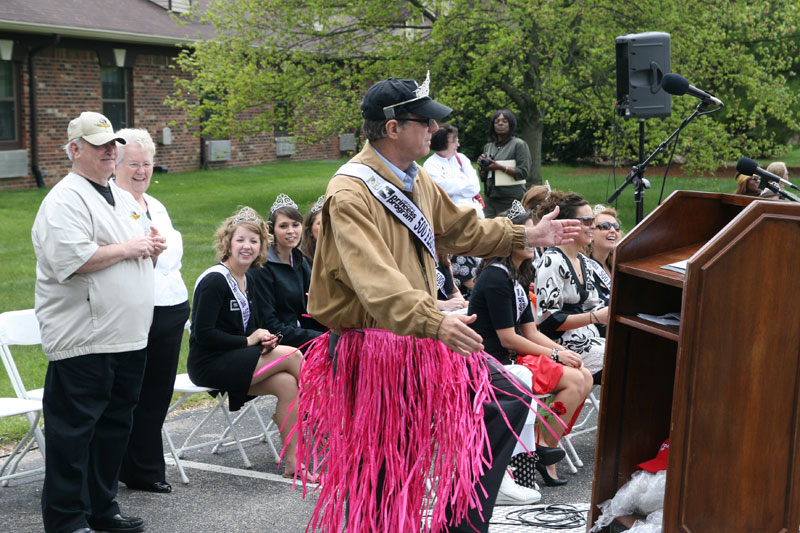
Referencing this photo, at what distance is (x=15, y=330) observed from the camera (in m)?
5.46

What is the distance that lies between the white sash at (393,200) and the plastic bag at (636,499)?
1.34 metres

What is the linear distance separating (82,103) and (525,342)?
1668 cm

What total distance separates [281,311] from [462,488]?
2539mm

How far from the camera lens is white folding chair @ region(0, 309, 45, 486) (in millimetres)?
4965

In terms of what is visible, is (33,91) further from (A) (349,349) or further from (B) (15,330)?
(A) (349,349)

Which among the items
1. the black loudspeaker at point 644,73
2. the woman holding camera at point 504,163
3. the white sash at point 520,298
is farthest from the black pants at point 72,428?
the woman holding camera at point 504,163

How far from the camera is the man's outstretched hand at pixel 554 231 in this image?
4.00 m

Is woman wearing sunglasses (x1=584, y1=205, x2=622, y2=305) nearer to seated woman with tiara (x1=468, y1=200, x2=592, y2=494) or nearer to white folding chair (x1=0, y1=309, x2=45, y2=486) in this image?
seated woman with tiara (x1=468, y1=200, x2=592, y2=494)

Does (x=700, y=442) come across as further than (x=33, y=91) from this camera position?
No

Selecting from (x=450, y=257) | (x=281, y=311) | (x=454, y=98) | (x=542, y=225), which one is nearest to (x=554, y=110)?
(x=454, y=98)

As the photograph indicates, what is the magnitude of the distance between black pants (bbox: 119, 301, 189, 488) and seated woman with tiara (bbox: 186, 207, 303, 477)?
252mm

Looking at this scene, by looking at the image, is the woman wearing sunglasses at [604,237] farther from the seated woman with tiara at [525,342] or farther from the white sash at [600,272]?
the seated woman with tiara at [525,342]

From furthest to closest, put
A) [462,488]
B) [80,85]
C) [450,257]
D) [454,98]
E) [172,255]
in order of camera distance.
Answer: [80,85] → [454,98] → [450,257] → [172,255] → [462,488]

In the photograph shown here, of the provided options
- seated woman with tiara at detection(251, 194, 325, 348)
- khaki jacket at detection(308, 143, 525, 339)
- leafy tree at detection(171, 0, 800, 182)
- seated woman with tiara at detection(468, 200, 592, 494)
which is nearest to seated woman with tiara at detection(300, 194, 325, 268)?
seated woman with tiara at detection(251, 194, 325, 348)
